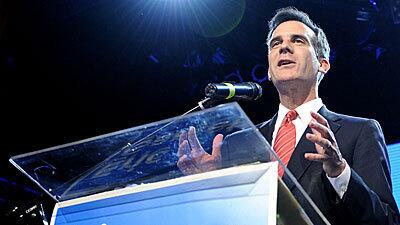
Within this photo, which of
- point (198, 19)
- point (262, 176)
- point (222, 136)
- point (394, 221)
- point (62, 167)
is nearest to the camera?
point (262, 176)

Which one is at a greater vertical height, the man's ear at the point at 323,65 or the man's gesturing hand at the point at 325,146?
the man's ear at the point at 323,65

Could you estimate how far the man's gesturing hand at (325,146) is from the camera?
1.11 meters

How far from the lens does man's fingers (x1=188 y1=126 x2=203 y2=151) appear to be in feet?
3.33

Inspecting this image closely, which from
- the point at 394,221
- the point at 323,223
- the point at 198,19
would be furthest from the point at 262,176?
the point at 198,19

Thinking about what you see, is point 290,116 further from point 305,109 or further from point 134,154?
point 134,154

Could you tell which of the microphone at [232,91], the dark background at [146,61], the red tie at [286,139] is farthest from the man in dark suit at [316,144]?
the dark background at [146,61]

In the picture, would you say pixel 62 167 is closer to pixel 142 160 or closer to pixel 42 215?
pixel 142 160

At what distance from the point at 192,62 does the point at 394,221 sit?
124 inches

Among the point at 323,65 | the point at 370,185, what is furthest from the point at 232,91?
the point at 323,65

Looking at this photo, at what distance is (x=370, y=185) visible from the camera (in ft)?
5.48

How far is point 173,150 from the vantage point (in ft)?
3.50

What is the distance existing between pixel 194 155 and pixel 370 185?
830mm

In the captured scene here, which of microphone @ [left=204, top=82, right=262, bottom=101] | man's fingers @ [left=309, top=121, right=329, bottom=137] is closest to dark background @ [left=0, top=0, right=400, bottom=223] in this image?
microphone @ [left=204, top=82, right=262, bottom=101]

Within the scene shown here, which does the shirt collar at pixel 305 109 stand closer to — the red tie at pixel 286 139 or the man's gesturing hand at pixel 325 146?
the red tie at pixel 286 139
